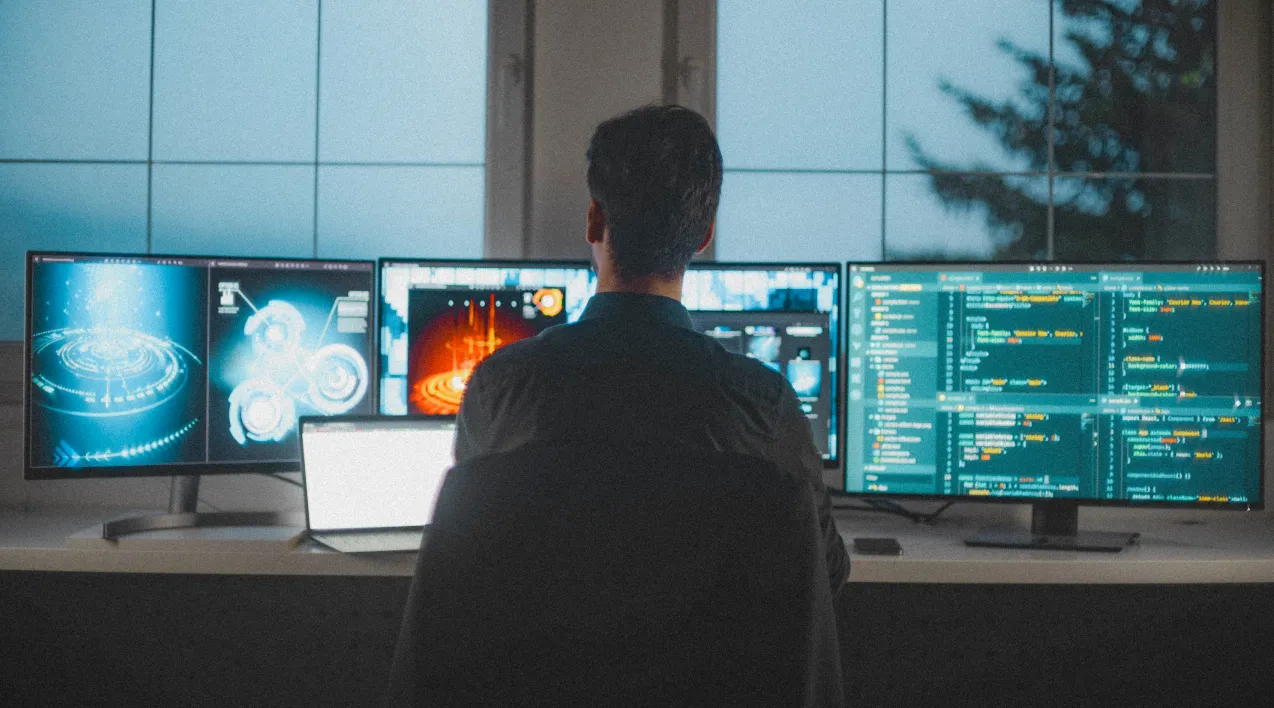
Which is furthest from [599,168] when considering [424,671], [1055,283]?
[1055,283]

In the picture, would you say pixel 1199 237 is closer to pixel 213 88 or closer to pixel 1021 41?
pixel 1021 41

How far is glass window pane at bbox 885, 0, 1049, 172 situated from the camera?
264 cm

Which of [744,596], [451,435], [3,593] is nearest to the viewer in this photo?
[744,596]

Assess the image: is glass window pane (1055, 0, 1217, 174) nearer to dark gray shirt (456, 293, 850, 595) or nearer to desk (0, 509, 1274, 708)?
desk (0, 509, 1274, 708)

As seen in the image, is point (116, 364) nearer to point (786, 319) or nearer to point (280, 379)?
point (280, 379)

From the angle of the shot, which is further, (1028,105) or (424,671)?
(1028,105)

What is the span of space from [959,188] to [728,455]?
6.84ft

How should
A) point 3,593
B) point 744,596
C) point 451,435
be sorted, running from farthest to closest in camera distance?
point 3,593, point 451,435, point 744,596

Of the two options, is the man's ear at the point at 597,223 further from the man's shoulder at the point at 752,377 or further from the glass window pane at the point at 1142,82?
the glass window pane at the point at 1142,82

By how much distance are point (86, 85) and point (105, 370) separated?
1.08 meters

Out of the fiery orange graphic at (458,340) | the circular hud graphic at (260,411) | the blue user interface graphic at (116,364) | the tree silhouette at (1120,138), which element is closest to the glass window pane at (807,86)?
the tree silhouette at (1120,138)

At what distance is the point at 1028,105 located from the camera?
8.68ft

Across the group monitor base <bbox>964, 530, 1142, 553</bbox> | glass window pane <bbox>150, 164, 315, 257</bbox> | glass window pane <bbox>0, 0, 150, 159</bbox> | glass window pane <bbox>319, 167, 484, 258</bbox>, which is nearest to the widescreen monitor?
glass window pane <bbox>319, 167, 484, 258</bbox>

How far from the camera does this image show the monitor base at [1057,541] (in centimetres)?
190
